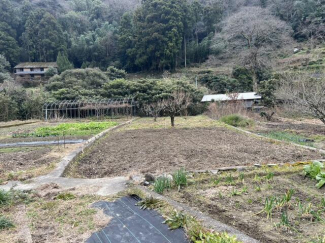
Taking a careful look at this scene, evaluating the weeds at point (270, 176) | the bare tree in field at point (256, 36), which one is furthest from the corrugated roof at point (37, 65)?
the weeds at point (270, 176)

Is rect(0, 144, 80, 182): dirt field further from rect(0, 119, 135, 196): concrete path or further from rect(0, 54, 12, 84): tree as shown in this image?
rect(0, 54, 12, 84): tree

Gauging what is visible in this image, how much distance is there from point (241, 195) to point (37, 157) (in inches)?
262

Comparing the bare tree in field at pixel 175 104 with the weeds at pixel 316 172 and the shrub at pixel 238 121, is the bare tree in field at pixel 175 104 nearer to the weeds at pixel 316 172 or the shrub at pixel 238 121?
the shrub at pixel 238 121

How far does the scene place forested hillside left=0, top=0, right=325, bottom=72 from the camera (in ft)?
99.7

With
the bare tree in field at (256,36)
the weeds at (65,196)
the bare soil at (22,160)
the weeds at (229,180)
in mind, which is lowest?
the bare soil at (22,160)

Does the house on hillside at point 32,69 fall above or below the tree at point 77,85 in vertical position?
above

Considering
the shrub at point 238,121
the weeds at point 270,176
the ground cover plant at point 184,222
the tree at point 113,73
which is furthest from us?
the tree at point 113,73

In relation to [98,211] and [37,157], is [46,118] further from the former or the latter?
[98,211]

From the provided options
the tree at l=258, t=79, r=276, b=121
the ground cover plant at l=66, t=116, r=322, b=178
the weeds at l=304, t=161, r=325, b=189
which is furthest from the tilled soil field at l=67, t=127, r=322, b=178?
the tree at l=258, t=79, r=276, b=121

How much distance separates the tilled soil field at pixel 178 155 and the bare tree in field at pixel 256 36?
68.8 ft

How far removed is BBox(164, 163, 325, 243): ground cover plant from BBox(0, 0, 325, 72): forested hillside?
26.7 meters

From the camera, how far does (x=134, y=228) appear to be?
9.87 feet

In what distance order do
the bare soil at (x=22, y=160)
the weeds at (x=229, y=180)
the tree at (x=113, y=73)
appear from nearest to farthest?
the weeds at (x=229, y=180) → the bare soil at (x=22, y=160) → the tree at (x=113, y=73)

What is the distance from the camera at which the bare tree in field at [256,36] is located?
28672 millimetres
